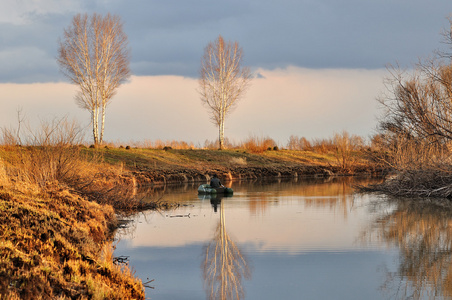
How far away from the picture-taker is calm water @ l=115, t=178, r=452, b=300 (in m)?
9.02

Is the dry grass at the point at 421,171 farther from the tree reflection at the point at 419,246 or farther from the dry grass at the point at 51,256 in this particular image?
the dry grass at the point at 51,256

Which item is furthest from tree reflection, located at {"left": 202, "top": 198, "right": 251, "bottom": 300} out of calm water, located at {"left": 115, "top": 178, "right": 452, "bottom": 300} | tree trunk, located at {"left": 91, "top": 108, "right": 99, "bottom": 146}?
tree trunk, located at {"left": 91, "top": 108, "right": 99, "bottom": 146}

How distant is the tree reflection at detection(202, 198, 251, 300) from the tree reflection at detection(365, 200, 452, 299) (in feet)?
8.17

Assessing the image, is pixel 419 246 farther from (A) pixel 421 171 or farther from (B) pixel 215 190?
(B) pixel 215 190

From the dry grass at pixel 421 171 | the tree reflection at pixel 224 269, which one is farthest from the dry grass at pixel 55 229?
the dry grass at pixel 421 171

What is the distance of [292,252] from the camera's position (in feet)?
39.8

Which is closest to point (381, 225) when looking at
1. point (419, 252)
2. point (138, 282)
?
point (419, 252)

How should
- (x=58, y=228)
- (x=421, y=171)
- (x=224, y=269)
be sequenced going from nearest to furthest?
(x=224, y=269), (x=58, y=228), (x=421, y=171)

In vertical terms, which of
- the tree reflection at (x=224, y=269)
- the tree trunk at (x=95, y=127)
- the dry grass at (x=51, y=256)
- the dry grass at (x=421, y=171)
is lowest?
the tree reflection at (x=224, y=269)

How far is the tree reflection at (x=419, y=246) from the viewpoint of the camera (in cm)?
892

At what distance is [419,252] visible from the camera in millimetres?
11906

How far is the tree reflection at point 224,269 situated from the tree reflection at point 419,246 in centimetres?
249

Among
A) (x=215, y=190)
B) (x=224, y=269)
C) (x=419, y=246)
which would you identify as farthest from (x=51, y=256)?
(x=215, y=190)

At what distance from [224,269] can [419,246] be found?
192 inches
